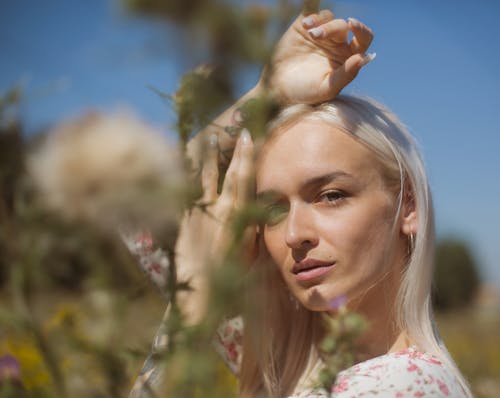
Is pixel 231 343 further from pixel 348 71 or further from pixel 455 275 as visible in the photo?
pixel 455 275

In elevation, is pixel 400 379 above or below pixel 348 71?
below

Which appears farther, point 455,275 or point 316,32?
point 455,275

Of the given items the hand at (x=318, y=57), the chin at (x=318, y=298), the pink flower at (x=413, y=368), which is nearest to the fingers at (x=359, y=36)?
the hand at (x=318, y=57)

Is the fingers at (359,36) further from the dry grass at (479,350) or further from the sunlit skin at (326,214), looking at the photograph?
the dry grass at (479,350)

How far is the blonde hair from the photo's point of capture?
1.09 m

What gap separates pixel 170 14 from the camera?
261mm

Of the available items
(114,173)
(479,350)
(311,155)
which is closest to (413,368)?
(311,155)

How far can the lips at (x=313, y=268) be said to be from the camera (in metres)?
0.99

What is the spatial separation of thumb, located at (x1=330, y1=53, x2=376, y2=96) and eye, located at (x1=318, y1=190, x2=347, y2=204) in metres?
0.17

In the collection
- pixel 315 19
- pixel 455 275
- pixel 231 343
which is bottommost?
pixel 455 275

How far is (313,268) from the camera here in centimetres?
100

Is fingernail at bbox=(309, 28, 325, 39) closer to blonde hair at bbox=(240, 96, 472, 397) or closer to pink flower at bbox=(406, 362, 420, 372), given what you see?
blonde hair at bbox=(240, 96, 472, 397)

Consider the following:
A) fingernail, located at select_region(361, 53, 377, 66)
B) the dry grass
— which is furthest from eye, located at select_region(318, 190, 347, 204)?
the dry grass

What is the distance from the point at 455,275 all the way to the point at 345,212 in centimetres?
1101
